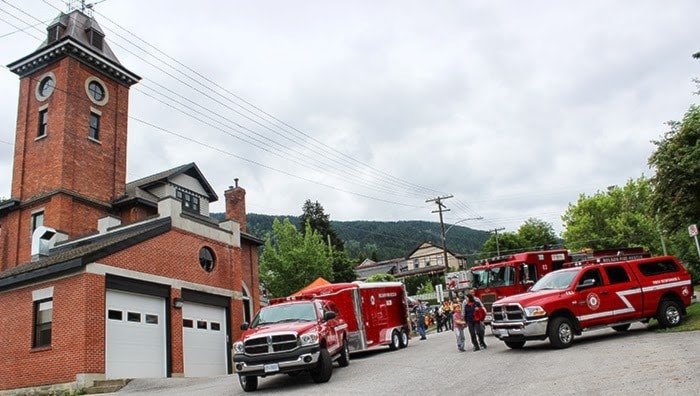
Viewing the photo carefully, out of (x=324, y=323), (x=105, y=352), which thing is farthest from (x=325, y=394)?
(x=105, y=352)

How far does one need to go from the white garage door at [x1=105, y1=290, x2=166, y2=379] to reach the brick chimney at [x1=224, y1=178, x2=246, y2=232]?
50.9 ft

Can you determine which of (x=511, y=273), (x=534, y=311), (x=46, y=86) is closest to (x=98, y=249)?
(x=534, y=311)

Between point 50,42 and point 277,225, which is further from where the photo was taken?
point 277,225

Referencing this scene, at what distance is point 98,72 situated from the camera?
32719 mm

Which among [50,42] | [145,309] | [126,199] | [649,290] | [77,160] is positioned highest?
[50,42]

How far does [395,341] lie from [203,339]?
7881mm

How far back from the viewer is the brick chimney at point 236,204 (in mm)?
35906

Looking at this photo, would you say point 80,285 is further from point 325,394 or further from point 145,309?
point 325,394

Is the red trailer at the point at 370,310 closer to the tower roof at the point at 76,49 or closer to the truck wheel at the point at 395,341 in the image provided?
the truck wheel at the point at 395,341

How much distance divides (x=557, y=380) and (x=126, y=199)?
26.5 meters

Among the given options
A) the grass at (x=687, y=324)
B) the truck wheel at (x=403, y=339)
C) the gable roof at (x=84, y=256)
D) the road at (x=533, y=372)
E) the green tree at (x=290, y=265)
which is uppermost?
the green tree at (x=290, y=265)

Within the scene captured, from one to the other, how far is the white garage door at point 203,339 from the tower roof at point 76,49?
676 inches

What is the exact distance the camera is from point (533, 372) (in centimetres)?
1070

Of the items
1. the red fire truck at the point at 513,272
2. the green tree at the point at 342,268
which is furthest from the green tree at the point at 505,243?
the red fire truck at the point at 513,272
